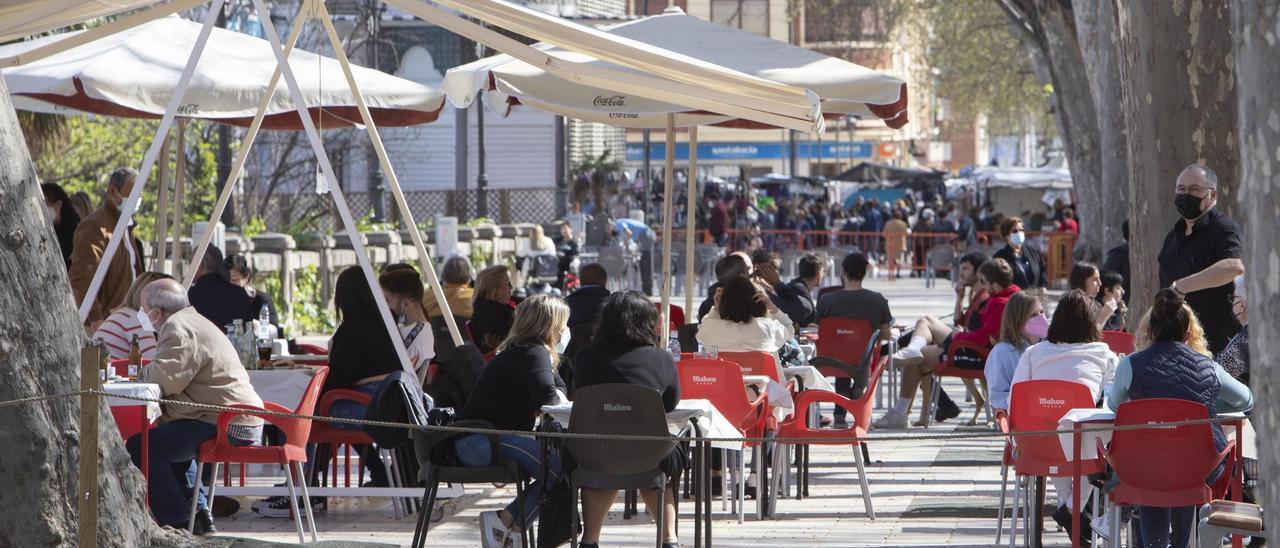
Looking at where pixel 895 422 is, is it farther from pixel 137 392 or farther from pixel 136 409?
pixel 137 392

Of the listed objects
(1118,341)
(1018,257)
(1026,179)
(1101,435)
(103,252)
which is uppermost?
(1026,179)

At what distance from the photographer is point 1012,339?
1011 centimetres

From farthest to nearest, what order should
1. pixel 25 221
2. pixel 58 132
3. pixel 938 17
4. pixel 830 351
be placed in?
pixel 938 17
pixel 58 132
pixel 830 351
pixel 25 221

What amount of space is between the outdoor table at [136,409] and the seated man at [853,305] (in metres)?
6.03

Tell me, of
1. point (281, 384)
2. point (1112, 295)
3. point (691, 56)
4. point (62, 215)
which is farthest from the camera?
point (62, 215)

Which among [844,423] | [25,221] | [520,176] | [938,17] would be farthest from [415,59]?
[25,221]

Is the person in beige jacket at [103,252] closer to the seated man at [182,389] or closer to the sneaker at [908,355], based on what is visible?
the seated man at [182,389]

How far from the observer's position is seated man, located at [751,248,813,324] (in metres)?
12.7

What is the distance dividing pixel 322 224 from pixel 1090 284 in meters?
20.2

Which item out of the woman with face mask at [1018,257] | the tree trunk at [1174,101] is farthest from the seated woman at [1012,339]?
the woman with face mask at [1018,257]

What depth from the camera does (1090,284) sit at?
39.2 ft

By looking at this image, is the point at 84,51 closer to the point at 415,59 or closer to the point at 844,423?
the point at 844,423

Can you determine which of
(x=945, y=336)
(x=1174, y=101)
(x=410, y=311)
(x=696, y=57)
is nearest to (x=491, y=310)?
(x=410, y=311)

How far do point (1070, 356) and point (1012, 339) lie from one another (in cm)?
158
